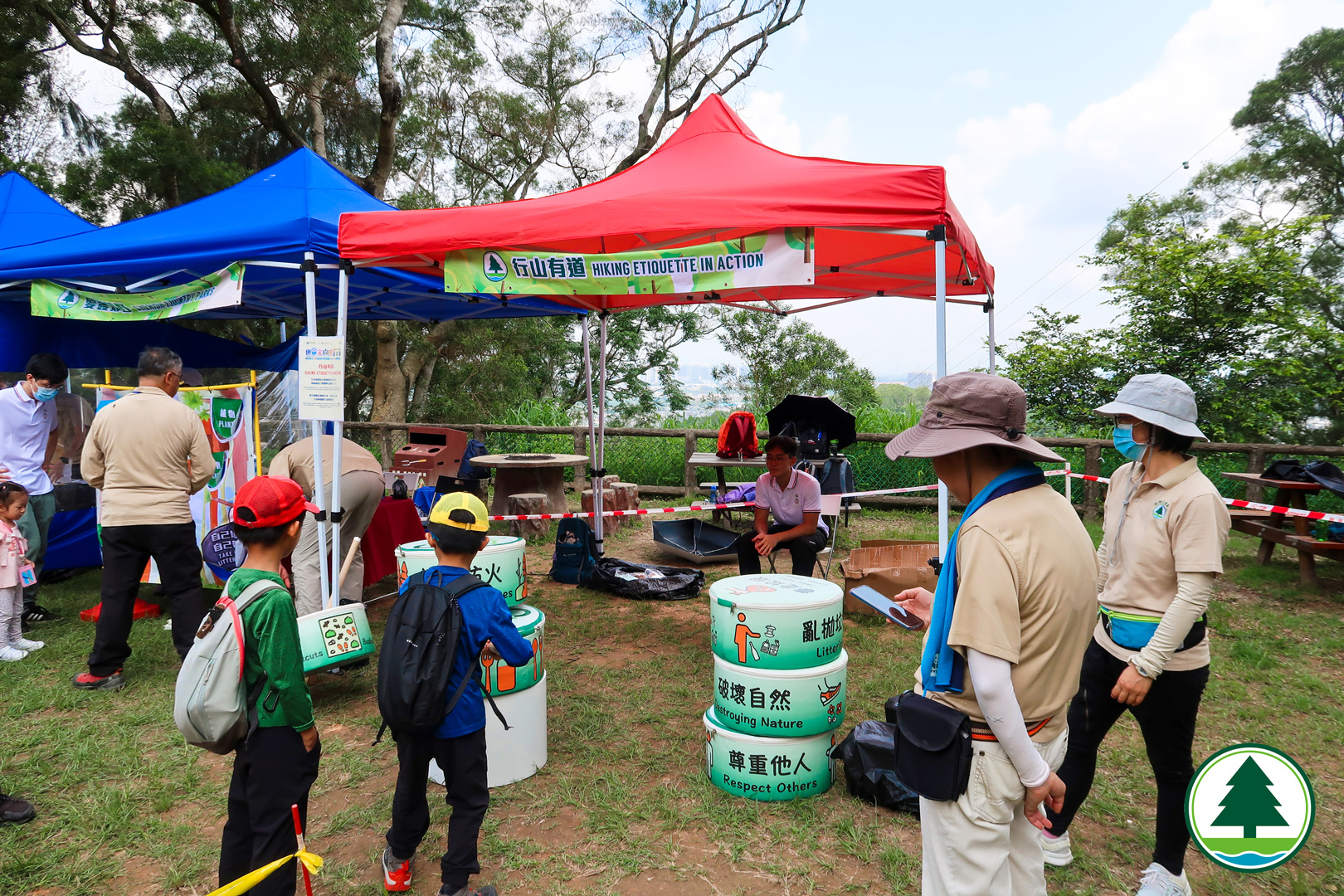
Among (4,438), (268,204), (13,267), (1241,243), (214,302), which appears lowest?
(4,438)

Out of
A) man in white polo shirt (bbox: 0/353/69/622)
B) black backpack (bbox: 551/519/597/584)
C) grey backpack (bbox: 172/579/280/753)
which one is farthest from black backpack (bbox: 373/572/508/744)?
man in white polo shirt (bbox: 0/353/69/622)

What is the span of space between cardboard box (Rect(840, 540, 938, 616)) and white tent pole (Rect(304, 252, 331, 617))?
379 cm

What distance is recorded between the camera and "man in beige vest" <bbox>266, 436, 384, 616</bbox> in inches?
187

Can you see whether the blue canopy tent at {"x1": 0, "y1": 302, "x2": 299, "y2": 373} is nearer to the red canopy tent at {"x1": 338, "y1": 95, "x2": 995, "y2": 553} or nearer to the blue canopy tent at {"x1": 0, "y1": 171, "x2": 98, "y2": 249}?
the blue canopy tent at {"x1": 0, "y1": 171, "x2": 98, "y2": 249}

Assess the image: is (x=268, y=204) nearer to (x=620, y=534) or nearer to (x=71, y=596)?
(x=71, y=596)

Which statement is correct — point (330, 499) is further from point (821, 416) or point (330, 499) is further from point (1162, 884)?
point (821, 416)

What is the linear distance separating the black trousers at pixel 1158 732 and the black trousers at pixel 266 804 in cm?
250

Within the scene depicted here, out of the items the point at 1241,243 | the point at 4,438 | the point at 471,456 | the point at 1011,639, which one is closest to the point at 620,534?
the point at 471,456

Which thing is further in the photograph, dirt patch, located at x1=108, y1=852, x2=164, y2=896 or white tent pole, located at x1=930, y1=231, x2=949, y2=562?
white tent pole, located at x1=930, y1=231, x2=949, y2=562

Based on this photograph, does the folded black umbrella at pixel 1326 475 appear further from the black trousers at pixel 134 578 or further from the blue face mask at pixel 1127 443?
the black trousers at pixel 134 578

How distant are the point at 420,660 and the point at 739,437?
22.4 feet

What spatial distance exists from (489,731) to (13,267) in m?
5.51

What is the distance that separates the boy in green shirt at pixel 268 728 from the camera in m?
2.13

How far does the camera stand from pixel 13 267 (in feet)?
18.2
